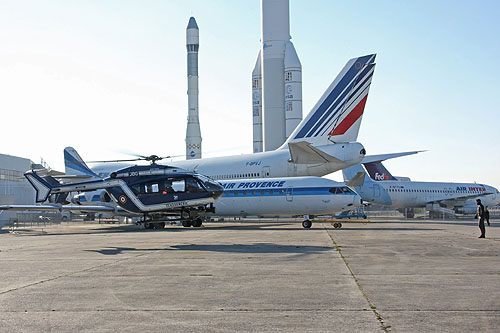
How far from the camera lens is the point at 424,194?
180 feet

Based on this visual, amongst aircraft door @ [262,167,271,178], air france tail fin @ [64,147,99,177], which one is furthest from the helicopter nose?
air france tail fin @ [64,147,99,177]

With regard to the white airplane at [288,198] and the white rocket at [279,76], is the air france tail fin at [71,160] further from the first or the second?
the white rocket at [279,76]

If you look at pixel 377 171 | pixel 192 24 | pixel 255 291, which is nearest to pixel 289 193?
pixel 255 291

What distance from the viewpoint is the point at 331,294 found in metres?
8.47

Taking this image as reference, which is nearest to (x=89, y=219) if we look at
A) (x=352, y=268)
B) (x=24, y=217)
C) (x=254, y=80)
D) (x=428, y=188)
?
(x=24, y=217)

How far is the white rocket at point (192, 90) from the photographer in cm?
7569

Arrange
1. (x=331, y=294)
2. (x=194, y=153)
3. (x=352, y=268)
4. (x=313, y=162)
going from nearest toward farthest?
(x=331, y=294)
(x=352, y=268)
(x=313, y=162)
(x=194, y=153)

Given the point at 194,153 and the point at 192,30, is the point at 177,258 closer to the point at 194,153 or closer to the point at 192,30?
the point at 194,153

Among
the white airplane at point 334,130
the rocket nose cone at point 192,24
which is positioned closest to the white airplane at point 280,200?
the white airplane at point 334,130

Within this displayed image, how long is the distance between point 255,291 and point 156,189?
15.8m

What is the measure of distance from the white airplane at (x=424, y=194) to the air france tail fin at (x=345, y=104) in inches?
643

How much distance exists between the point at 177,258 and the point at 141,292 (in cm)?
516

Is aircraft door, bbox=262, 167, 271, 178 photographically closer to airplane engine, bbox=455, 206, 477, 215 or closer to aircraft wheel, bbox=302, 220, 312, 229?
aircraft wheel, bbox=302, 220, 312, 229

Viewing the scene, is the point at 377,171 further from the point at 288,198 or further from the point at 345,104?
the point at 288,198
